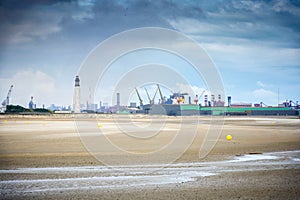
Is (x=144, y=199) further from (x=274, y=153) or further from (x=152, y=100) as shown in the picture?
(x=152, y=100)

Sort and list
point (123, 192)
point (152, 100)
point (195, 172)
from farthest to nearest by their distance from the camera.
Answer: point (152, 100), point (195, 172), point (123, 192)

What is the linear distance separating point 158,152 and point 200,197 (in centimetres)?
975

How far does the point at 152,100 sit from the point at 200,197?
548 feet

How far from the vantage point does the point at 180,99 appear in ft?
627

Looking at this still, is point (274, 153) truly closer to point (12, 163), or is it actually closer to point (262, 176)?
point (262, 176)

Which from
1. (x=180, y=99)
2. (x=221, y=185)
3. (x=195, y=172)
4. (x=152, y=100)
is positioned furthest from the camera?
(x=180, y=99)

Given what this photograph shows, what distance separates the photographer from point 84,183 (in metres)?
10.9

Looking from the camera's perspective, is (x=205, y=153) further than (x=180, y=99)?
No

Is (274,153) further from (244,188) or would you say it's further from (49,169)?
(49,169)

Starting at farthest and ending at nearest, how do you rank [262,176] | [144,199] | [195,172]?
[195,172] < [262,176] < [144,199]

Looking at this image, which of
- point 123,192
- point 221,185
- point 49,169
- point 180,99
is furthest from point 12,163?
point 180,99

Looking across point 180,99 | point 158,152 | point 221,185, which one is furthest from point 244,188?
point 180,99

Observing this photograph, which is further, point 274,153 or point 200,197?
point 274,153

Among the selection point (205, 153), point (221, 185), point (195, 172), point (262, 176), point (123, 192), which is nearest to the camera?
point (123, 192)
